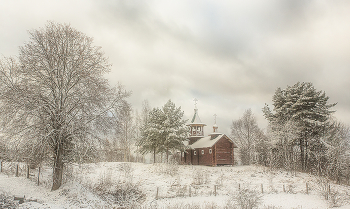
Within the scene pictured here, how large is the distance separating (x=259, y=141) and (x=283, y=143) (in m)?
8.54

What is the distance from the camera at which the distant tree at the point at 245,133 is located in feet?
152

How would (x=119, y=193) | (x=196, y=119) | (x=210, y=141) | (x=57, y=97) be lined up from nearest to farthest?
(x=57, y=97), (x=119, y=193), (x=210, y=141), (x=196, y=119)

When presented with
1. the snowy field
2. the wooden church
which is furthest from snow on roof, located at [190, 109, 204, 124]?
the snowy field

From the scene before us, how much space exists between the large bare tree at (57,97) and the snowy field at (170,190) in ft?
5.66

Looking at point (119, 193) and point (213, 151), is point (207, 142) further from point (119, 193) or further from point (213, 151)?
point (119, 193)

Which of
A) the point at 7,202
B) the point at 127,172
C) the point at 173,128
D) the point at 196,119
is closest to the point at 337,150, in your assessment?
the point at 173,128

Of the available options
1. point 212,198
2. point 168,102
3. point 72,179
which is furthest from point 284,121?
point 72,179

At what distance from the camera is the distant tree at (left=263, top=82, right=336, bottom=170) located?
30.9 meters

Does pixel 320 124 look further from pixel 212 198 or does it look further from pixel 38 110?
pixel 38 110

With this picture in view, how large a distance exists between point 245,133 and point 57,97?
4241 cm

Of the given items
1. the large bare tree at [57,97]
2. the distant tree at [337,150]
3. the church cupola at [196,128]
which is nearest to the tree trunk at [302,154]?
the distant tree at [337,150]

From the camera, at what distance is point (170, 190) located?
837 inches

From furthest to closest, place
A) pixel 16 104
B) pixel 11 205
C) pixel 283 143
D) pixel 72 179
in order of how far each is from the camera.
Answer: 1. pixel 283 143
2. pixel 72 179
3. pixel 16 104
4. pixel 11 205

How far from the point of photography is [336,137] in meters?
27.6
